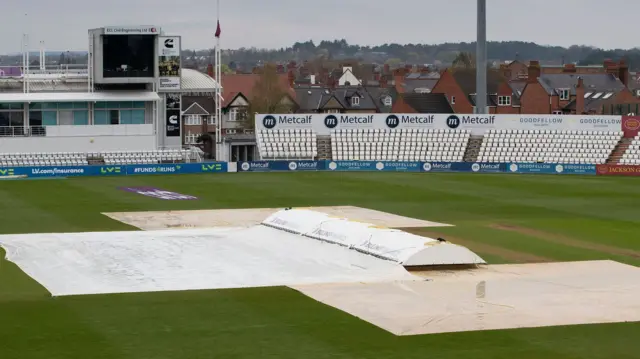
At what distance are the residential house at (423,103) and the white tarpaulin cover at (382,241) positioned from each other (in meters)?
75.2

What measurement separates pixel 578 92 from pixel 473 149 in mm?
43817

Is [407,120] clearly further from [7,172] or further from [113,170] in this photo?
[7,172]

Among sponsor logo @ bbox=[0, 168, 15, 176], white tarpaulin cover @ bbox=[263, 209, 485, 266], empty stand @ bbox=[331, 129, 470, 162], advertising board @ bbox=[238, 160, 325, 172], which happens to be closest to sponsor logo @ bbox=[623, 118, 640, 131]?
empty stand @ bbox=[331, 129, 470, 162]

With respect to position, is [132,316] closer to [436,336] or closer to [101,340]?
[101,340]

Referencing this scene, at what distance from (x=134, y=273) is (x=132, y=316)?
5.38 metres

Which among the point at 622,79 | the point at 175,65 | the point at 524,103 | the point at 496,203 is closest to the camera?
the point at 496,203

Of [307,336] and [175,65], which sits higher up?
[175,65]

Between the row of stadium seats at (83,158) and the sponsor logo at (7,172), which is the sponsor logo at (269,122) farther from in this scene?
the sponsor logo at (7,172)

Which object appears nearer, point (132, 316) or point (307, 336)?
point (307, 336)

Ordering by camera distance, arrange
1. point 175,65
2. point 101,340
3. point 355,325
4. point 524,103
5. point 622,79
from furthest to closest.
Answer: point 622,79 → point 524,103 → point 175,65 → point 355,325 → point 101,340

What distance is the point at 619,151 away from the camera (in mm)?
68000

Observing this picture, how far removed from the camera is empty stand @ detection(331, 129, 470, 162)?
6919cm

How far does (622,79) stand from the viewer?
4845 inches

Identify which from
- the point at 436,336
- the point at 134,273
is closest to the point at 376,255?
the point at 134,273
